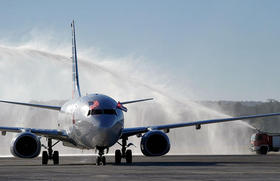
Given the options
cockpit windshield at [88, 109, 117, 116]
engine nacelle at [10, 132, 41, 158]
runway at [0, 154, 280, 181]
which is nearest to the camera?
runway at [0, 154, 280, 181]

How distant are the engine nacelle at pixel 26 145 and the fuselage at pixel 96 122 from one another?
2.07 meters

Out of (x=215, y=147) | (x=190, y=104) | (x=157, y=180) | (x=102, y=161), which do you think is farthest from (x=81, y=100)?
(x=215, y=147)

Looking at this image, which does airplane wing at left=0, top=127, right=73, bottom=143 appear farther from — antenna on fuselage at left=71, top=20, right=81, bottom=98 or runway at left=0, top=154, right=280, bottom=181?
antenna on fuselage at left=71, top=20, right=81, bottom=98

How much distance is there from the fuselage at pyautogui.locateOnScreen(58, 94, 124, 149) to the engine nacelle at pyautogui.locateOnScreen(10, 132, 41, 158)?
207cm

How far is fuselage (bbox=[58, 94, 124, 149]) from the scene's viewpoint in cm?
3195

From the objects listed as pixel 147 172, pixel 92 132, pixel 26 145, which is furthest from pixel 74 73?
pixel 147 172

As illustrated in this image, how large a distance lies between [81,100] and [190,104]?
2820 cm

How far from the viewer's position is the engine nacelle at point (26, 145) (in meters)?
34.1

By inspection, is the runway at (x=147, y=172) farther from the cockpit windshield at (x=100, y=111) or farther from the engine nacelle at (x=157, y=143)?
the engine nacelle at (x=157, y=143)

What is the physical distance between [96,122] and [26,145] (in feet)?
16.0

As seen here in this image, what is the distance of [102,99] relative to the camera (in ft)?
110

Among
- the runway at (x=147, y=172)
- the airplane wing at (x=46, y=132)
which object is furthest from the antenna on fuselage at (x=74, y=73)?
the runway at (x=147, y=172)

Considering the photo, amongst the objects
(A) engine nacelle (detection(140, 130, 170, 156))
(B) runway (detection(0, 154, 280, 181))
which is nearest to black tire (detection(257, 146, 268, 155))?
(A) engine nacelle (detection(140, 130, 170, 156))

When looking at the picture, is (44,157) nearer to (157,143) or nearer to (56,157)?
(56,157)
